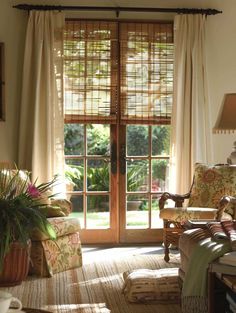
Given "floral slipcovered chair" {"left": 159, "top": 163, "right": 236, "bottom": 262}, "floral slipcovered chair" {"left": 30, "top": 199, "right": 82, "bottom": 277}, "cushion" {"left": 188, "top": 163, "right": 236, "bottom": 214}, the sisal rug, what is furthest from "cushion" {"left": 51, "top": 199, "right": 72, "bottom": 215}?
"cushion" {"left": 188, "top": 163, "right": 236, "bottom": 214}

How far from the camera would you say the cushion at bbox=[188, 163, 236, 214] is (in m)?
4.87

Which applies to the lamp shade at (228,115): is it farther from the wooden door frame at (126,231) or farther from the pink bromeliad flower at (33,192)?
the pink bromeliad flower at (33,192)

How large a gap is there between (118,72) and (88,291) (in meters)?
2.42

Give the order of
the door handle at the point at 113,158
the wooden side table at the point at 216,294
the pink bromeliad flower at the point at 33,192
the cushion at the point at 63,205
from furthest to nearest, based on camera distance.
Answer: the door handle at the point at 113,158, the cushion at the point at 63,205, the wooden side table at the point at 216,294, the pink bromeliad flower at the point at 33,192

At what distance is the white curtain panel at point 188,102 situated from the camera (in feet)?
17.4

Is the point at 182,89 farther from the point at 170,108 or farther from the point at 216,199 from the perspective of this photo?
the point at 216,199

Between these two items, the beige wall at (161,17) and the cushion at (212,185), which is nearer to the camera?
the cushion at (212,185)

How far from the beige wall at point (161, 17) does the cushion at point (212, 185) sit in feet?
1.92

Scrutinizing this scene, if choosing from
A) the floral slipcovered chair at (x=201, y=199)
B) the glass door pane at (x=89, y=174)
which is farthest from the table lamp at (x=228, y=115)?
the glass door pane at (x=89, y=174)

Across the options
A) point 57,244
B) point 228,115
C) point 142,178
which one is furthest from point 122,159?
point 57,244

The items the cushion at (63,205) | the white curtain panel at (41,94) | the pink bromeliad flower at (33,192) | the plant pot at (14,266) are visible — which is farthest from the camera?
the white curtain panel at (41,94)

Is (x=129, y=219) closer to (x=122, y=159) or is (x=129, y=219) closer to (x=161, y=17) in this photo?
(x=122, y=159)

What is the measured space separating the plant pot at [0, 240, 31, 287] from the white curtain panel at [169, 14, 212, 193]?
201cm

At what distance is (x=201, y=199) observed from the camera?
16.1 ft
